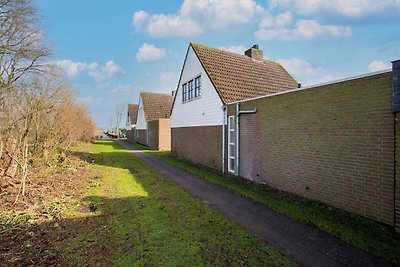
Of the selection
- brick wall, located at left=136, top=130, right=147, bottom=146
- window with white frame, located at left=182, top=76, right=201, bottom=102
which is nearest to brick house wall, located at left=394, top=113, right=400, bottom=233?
window with white frame, located at left=182, top=76, right=201, bottom=102

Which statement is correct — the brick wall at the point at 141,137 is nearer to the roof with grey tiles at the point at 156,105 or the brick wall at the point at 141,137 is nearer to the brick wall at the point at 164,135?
the roof with grey tiles at the point at 156,105

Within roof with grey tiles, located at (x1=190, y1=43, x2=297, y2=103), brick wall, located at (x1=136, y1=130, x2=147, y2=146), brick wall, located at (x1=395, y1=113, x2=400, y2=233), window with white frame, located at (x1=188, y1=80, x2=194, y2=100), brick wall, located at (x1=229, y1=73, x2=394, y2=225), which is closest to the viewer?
brick wall, located at (x1=395, y1=113, x2=400, y2=233)

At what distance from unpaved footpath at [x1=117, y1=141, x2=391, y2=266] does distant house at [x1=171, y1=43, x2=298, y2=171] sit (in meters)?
4.89

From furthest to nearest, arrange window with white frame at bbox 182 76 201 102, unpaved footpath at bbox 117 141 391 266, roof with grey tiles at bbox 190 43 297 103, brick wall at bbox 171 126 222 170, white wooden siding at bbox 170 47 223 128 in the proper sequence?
window with white frame at bbox 182 76 201 102 < roof with grey tiles at bbox 190 43 297 103 < white wooden siding at bbox 170 47 223 128 < brick wall at bbox 171 126 222 170 < unpaved footpath at bbox 117 141 391 266

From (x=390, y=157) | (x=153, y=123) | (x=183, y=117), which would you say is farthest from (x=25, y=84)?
(x=153, y=123)

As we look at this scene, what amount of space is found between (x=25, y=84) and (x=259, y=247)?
11198mm

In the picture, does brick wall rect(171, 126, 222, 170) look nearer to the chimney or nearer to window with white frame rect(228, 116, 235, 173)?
window with white frame rect(228, 116, 235, 173)

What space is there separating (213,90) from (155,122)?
15.7m

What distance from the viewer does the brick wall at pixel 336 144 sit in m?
5.74

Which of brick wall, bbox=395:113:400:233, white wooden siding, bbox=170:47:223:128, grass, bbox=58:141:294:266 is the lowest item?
grass, bbox=58:141:294:266

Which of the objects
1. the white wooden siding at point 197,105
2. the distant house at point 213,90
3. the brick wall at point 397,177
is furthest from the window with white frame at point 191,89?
the brick wall at point 397,177

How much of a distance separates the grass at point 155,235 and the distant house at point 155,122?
60.9 feet

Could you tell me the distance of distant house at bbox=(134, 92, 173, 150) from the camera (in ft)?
89.4

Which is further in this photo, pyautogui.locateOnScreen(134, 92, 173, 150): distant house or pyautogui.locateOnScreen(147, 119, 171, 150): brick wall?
pyautogui.locateOnScreen(134, 92, 173, 150): distant house
